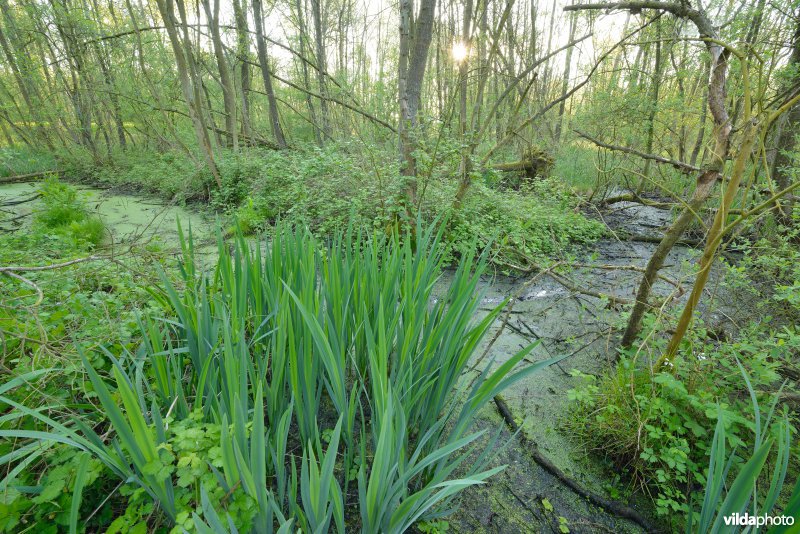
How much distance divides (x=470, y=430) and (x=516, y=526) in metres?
0.39

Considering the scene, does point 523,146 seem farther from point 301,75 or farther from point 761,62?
point 301,75

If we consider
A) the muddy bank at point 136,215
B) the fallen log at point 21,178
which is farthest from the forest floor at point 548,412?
the fallen log at point 21,178

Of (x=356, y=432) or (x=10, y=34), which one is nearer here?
(x=356, y=432)

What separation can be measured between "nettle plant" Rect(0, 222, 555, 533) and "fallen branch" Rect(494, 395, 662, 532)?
173 mm

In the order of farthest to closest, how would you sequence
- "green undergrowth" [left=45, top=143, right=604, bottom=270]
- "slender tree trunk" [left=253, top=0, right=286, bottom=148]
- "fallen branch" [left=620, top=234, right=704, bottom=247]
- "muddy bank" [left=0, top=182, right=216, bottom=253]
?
"slender tree trunk" [left=253, top=0, right=286, bottom=148] < "fallen branch" [left=620, top=234, right=704, bottom=247] < "muddy bank" [left=0, top=182, right=216, bottom=253] < "green undergrowth" [left=45, top=143, right=604, bottom=270]

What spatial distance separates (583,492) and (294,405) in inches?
44.1

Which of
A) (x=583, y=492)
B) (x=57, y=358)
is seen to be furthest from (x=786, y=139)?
(x=57, y=358)

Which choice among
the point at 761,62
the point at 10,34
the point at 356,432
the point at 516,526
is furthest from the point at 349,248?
the point at 10,34

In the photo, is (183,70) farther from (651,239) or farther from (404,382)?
(651,239)

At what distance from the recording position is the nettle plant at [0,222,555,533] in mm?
682

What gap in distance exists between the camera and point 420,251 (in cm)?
128

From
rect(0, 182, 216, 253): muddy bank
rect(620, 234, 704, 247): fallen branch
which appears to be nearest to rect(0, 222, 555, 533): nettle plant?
rect(0, 182, 216, 253): muddy bank

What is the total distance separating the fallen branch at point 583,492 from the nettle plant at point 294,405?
17 cm

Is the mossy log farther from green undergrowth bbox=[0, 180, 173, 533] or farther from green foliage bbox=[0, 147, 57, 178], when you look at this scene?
green foliage bbox=[0, 147, 57, 178]
